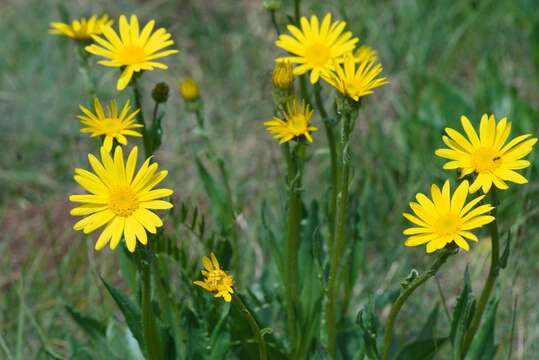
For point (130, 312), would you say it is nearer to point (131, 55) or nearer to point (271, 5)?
point (131, 55)

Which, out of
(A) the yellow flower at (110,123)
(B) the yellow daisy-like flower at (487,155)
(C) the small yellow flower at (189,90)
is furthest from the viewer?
(C) the small yellow flower at (189,90)

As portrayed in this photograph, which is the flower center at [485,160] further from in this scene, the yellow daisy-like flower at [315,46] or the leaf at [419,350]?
the leaf at [419,350]

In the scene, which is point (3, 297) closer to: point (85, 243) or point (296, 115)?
point (85, 243)

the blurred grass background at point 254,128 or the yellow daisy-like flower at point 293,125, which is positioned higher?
the blurred grass background at point 254,128

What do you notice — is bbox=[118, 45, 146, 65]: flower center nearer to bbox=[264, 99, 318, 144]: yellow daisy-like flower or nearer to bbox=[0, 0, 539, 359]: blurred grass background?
bbox=[264, 99, 318, 144]: yellow daisy-like flower

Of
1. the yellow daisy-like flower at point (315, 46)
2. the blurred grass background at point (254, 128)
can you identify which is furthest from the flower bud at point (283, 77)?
the blurred grass background at point (254, 128)

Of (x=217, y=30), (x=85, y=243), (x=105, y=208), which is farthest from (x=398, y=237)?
(x=217, y=30)

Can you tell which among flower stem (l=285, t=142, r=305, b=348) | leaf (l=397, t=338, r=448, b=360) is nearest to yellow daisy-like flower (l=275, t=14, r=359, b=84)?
flower stem (l=285, t=142, r=305, b=348)
